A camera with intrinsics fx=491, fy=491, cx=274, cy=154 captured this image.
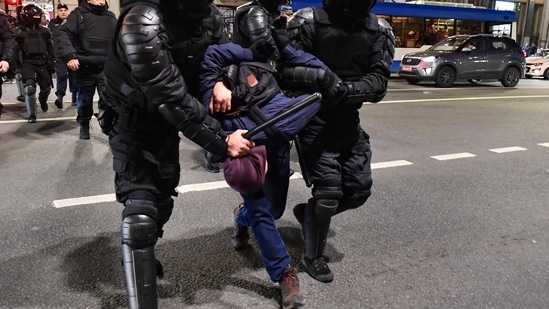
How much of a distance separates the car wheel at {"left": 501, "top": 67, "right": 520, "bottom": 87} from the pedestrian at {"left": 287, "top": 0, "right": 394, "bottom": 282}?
14.8m

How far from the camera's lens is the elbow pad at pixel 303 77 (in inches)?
104

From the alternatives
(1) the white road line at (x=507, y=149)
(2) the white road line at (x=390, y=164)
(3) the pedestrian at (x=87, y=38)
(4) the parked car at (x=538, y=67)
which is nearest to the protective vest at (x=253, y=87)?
(2) the white road line at (x=390, y=164)

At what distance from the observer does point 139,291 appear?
231 centimetres

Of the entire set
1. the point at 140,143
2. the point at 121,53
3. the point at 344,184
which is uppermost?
the point at 121,53

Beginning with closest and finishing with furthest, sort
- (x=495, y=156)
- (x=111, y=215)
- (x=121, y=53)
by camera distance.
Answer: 1. (x=121, y=53)
2. (x=111, y=215)
3. (x=495, y=156)

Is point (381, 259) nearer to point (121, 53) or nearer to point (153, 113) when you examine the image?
point (153, 113)

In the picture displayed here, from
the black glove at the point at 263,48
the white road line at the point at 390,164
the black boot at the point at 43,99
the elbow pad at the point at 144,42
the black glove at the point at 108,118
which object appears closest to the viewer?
the elbow pad at the point at 144,42

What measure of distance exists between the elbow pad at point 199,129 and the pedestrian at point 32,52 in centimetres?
651

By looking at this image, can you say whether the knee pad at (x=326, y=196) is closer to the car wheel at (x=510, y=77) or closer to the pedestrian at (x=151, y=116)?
the pedestrian at (x=151, y=116)

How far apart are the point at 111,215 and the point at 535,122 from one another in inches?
308

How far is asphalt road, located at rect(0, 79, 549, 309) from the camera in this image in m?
2.87

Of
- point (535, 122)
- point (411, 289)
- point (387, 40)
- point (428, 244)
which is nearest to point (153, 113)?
point (387, 40)

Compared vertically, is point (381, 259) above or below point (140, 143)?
below

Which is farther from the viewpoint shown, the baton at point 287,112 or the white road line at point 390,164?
the white road line at point 390,164
